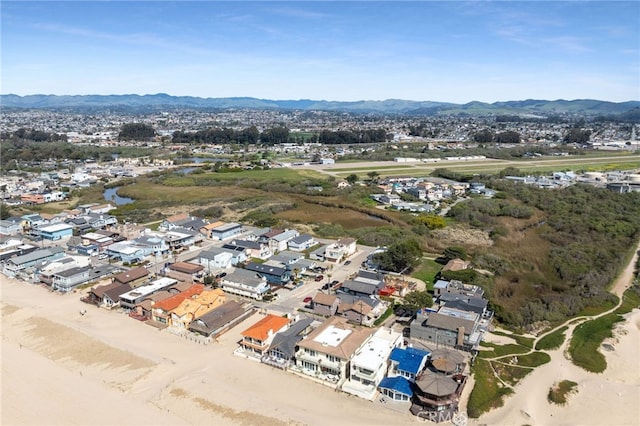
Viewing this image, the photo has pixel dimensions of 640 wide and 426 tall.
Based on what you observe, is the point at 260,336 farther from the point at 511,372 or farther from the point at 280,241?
the point at 280,241

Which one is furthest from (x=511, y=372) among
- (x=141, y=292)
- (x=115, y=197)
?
(x=115, y=197)

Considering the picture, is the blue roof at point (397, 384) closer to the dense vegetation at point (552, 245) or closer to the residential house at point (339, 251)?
the dense vegetation at point (552, 245)

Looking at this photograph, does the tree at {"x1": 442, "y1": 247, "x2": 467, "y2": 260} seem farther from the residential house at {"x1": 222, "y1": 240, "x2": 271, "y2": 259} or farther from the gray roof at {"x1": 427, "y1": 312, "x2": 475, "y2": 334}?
the residential house at {"x1": 222, "y1": 240, "x2": 271, "y2": 259}

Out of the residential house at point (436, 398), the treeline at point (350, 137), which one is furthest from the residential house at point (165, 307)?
the treeline at point (350, 137)

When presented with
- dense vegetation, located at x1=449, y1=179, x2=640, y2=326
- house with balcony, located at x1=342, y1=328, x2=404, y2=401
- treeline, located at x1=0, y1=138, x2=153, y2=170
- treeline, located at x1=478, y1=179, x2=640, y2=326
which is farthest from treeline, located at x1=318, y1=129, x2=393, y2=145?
house with balcony, located at x1=342, y1=328, x2=404, y2=401

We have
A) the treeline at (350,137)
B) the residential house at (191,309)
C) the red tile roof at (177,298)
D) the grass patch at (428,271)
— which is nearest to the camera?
the residential house at (191,309)

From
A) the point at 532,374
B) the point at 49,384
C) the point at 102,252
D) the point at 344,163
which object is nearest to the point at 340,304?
the point at 532,374

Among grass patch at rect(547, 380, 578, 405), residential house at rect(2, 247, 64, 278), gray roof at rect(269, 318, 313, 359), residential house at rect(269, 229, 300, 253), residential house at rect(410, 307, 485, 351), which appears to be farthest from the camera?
residential house at rect(269, 229, 300, 253)
